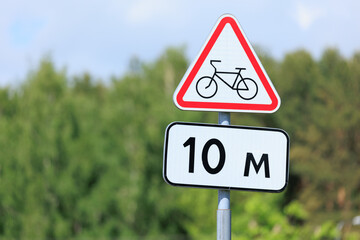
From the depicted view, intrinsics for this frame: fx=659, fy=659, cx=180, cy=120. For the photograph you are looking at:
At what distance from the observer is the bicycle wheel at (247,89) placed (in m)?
3.62

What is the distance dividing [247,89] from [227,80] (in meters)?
0.12

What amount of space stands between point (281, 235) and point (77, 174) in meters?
22.8

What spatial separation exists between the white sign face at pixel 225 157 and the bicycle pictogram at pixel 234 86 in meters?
0.21

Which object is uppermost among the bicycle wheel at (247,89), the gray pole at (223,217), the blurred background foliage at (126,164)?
the blurred background foliage at (126,164)

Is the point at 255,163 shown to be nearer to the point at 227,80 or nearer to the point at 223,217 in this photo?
the point at 223,217

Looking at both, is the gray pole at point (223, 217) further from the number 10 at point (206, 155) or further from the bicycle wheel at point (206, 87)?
the bicycle wheel at point (206, 87)

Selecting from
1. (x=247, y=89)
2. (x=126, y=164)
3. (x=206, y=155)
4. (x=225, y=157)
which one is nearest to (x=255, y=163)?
(x=225, y=157)

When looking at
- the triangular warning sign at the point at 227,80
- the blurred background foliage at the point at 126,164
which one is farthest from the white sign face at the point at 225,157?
the blurred background foliage at the point at 126,164

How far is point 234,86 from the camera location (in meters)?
3.62

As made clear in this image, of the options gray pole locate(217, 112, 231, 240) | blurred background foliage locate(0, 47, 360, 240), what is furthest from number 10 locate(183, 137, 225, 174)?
blurred background foliage locate(0, 47, 360, 240)

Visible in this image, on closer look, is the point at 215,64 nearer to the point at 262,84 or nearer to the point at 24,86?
the point at 262,84

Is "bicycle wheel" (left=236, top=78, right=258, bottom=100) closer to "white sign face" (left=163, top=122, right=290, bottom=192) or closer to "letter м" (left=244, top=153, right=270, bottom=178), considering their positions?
"white sign face" (left=163, top=122, right=290, bottom=192)

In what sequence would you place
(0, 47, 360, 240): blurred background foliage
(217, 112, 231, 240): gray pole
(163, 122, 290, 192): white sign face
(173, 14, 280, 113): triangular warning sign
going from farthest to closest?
1. (0, 47, 360, 240): blurred background foliage
2. (173, 14, 280, 113): triangular warning sign
3. (163, 122, 290, 192): white sign face
4. (217, 112, 231, 240): gray pole

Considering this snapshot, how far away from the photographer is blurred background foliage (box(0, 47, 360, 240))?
117ft
